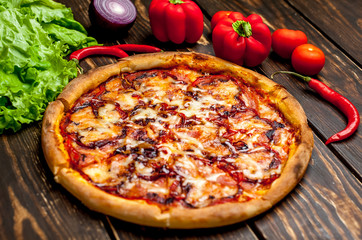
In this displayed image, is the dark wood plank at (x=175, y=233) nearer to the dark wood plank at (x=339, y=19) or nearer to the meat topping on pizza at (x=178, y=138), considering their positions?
the meat topping on pizza at (x=178, y=138)

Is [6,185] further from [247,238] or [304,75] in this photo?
[304,75]

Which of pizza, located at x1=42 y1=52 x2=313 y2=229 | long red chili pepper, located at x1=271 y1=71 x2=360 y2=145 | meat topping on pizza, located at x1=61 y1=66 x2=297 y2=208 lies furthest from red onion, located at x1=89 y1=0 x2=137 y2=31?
long red chili pepper, located at x1=271 y1=71 x2=360 y2=145

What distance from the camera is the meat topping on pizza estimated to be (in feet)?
10.8

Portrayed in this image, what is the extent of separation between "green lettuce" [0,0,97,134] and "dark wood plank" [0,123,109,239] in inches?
14.3

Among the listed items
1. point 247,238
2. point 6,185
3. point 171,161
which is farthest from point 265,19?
point 6,185

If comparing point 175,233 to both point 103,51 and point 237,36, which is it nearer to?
point 237,36

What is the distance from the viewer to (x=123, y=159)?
11.3ft

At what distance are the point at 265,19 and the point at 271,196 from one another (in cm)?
309

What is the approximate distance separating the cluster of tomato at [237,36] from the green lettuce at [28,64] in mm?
1131

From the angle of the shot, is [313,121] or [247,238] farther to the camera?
[313,121]

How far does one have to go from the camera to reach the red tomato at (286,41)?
4.89 m

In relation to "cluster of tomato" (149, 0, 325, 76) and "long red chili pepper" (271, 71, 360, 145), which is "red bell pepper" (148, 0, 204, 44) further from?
"long red chili pepper" (271, 71, 360, 145)

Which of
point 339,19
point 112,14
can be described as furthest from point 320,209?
point 339,19

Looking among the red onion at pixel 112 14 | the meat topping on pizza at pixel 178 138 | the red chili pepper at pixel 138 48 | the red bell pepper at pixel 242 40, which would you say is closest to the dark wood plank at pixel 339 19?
the red bell pepper at pixel 242 40
